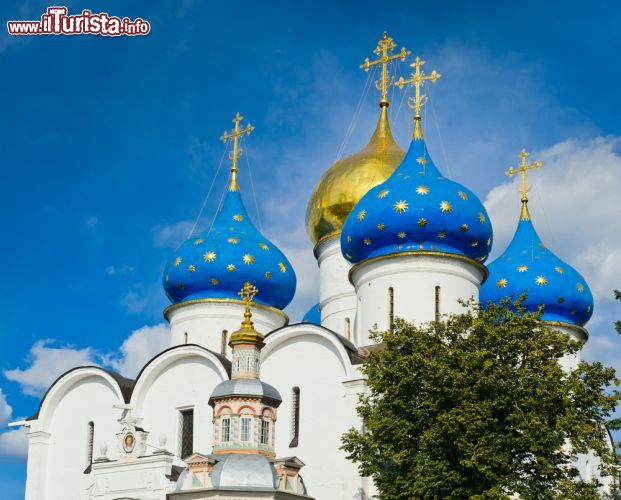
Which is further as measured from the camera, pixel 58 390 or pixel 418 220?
pixel 58 390

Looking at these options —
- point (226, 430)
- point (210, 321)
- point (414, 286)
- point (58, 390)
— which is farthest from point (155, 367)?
point (226, 430)

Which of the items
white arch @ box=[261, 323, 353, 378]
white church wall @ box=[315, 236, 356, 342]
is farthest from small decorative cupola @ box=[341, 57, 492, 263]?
white church wall @ box=[315, 236, 356, 342]

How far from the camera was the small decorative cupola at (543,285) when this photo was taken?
24484mm

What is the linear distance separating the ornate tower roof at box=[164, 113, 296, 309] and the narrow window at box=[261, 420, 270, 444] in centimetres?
724

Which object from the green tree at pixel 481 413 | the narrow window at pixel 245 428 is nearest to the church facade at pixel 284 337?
the narrow window at pixel 245 428

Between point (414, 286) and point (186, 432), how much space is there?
5.21m

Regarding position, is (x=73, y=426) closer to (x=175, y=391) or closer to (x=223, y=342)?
(x=175, y=391)

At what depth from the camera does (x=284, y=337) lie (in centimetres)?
2080

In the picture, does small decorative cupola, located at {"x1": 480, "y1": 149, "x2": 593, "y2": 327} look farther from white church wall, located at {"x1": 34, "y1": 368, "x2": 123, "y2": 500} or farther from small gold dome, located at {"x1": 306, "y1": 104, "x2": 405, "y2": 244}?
white church wall, located at {"x1": 34, "y1": 368, "x2": 123, "y2": 500}

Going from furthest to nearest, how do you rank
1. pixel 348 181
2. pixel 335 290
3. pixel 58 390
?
pixel 348 181
pixel 335 290
pixel 58 390

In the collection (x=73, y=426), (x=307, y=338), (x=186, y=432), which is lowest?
(x=186, y=432)

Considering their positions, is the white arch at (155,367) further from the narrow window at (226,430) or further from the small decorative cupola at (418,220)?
the narrow window at (226,430)

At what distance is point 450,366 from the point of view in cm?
1636

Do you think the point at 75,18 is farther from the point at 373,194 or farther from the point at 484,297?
the point at 484,297
